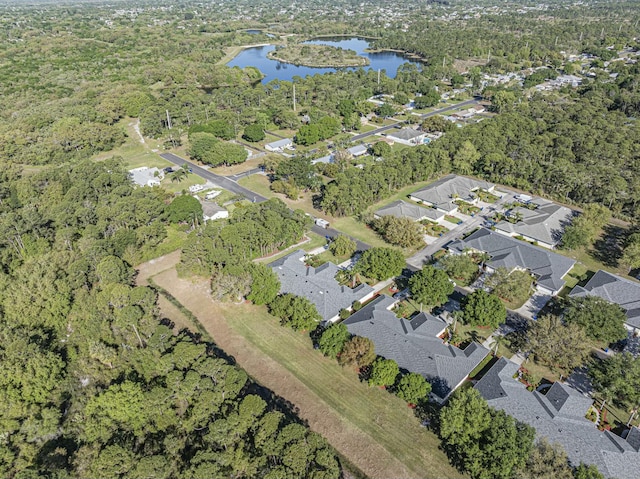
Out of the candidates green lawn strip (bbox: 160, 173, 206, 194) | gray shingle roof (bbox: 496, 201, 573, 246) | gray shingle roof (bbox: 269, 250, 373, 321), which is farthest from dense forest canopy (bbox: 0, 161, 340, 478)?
gray shingle roof (bbox: 496, 201, 573, 246)

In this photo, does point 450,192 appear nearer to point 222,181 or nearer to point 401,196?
point 401,196

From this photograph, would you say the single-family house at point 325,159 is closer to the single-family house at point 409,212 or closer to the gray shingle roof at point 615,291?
the single-family house at point 409,212

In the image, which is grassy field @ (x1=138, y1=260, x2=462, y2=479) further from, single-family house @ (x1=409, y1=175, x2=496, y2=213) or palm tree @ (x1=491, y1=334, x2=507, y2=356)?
single-family house @ (x1=409, y1=175, x2=496, y2=213)

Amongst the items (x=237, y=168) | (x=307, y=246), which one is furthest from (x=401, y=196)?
(x=237, y=168)

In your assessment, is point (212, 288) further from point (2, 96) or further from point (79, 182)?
point (2, 96)

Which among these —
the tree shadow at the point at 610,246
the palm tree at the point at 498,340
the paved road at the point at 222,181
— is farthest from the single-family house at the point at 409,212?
the palm tree at the point at 498,340
